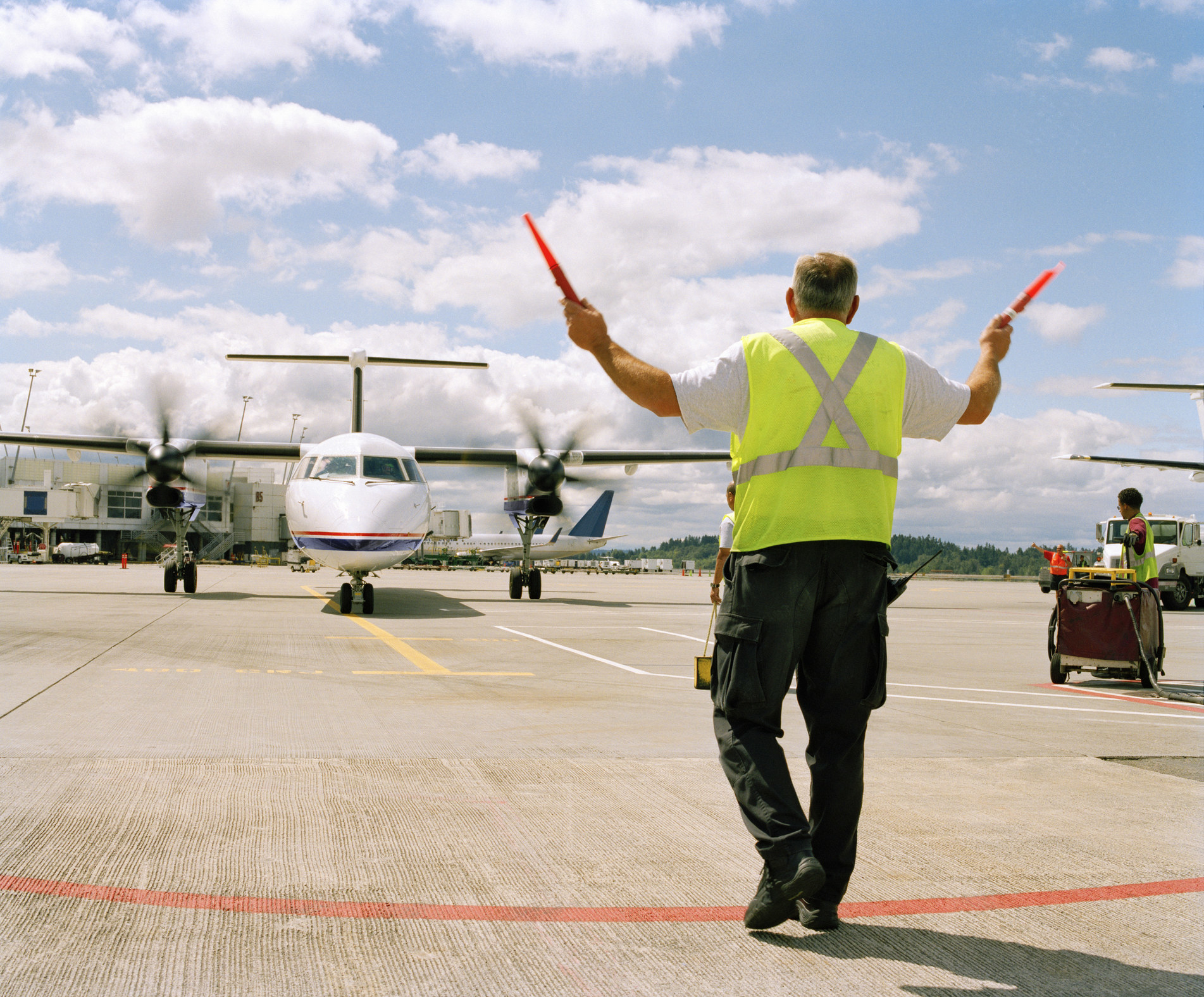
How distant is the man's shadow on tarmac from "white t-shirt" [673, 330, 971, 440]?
1.60m

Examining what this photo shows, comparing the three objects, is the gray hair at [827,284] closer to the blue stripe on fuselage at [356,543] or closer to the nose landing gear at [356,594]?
the blue stripe on fuselage at [356,543]

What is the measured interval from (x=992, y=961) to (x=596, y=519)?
6388cm

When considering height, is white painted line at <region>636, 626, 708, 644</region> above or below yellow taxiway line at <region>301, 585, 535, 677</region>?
below

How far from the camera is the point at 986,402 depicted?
3.29 m

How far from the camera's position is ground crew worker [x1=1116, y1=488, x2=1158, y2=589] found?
8.93 metres

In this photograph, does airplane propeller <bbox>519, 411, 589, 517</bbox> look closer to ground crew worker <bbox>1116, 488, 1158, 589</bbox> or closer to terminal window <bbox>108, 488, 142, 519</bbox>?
ground crew worker <bbox>1116, 488, 1158, 589</bbox>

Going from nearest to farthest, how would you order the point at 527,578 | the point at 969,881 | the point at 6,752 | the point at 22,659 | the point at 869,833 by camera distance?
the point at 969,881
the point at 869,833
the point at 6,752
the point at 22,659
the point at 527,578

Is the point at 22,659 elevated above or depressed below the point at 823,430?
below

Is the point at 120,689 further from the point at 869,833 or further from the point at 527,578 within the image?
the point at 527,578

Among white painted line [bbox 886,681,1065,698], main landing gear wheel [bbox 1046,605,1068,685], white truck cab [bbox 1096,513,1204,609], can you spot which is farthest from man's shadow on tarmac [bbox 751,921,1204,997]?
white truck cab [bbox 1096,513,1204,609]

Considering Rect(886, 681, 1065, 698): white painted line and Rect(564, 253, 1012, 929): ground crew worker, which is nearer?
Rect(564, 253, 1012, 929): ground crew worker

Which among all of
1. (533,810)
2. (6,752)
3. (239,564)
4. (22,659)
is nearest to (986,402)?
(533,810)

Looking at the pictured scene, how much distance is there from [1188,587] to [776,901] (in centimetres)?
2953

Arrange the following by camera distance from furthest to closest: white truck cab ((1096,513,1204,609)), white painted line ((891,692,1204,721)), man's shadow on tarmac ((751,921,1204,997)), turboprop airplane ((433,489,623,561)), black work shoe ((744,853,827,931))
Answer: turboprop airplane ((433,489,623,561)), white truck cab ((1096,513,1204,609)), white painted line ((891,692,1204,721)), black work shoe ((744,853,827,931)), man's shadow on tarmac ((751,921,1204,997))
